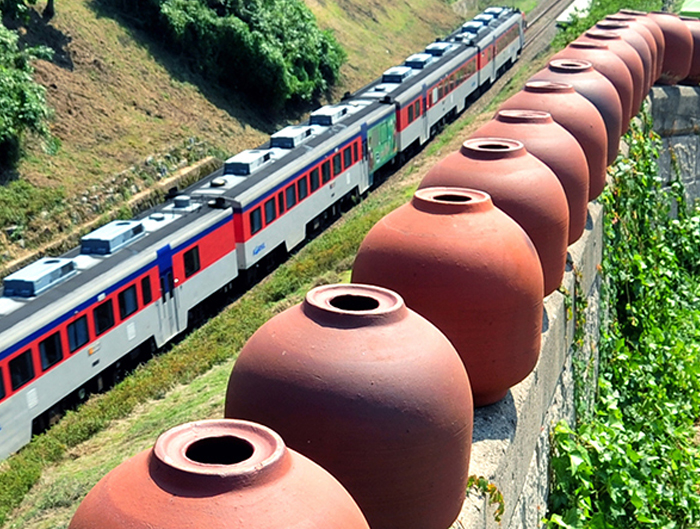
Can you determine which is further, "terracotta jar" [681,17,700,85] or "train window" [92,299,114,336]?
"terracotta jar" [681,17,700,85]

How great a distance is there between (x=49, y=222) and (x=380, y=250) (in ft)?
58.7

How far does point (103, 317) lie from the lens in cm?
1441

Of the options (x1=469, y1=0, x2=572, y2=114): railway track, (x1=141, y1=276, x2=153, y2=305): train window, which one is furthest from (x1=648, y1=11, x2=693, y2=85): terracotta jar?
(x1=469, y1=0, x2=572, y2=114): railway track

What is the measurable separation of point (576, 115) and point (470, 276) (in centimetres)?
467

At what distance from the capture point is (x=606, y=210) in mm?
10922

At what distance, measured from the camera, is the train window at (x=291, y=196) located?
66.6ft

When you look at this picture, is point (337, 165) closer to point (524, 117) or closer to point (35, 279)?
point (35, 279)

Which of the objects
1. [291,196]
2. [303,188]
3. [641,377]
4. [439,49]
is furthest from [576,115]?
[439,49]

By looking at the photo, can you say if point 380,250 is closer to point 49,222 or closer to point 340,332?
point 340,332

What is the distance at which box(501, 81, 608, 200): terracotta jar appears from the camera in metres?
9.48

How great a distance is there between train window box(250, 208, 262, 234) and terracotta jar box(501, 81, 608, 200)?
9444 millimetres

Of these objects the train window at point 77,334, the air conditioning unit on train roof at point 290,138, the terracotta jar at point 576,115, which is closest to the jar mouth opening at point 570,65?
the terracotta jar at point 576,115

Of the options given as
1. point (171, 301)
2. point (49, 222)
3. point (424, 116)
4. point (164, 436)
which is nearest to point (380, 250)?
point (164, 436)

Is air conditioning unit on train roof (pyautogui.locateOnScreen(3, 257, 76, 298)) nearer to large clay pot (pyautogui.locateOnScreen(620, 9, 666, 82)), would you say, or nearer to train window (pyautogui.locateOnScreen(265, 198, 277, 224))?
train window (pyautogui.locateOnScreen(265, 198, 277, 224))
